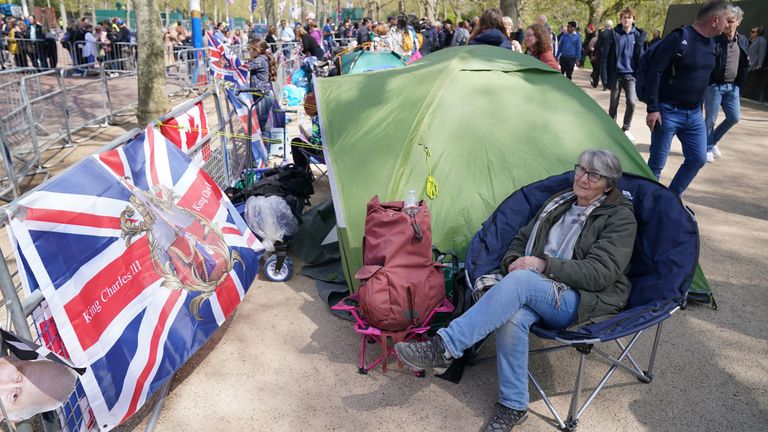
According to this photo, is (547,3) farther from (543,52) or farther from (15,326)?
(15,326)

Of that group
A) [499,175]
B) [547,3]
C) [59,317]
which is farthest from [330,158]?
[547,3]

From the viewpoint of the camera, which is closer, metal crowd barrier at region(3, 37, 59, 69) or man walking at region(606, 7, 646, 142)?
man walking at region(606, 7, 646, 142)

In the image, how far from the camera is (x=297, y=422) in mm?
3119

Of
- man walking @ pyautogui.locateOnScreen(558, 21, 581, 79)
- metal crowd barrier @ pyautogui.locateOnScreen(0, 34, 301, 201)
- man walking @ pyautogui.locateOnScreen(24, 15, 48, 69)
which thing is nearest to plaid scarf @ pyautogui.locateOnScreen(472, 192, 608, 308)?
metal crowd barrier @ pyautogui.locateOnScreen(0, 34, 301, 201)

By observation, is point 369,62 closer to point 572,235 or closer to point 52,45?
point 572,235

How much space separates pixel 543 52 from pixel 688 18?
14068 mm

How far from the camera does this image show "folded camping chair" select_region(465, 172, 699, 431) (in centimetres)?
290

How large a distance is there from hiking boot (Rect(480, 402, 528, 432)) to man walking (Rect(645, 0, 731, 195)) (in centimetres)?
313

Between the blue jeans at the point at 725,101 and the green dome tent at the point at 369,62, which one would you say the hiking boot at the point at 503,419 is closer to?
the blue jeans at the point at 725,101

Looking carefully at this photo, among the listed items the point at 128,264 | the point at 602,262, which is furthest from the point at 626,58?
the point at 128,264

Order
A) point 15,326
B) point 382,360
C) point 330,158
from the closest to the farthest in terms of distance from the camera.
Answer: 1. point 15,326
2. point 382,360
3. point 330,158

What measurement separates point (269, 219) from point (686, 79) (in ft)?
12.7

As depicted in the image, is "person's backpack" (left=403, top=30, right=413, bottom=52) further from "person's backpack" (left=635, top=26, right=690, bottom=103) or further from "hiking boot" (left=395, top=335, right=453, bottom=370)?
"hiking boot" (left=395, top=335, right=453, bottom=370)

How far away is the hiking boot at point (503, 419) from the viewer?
300cm
